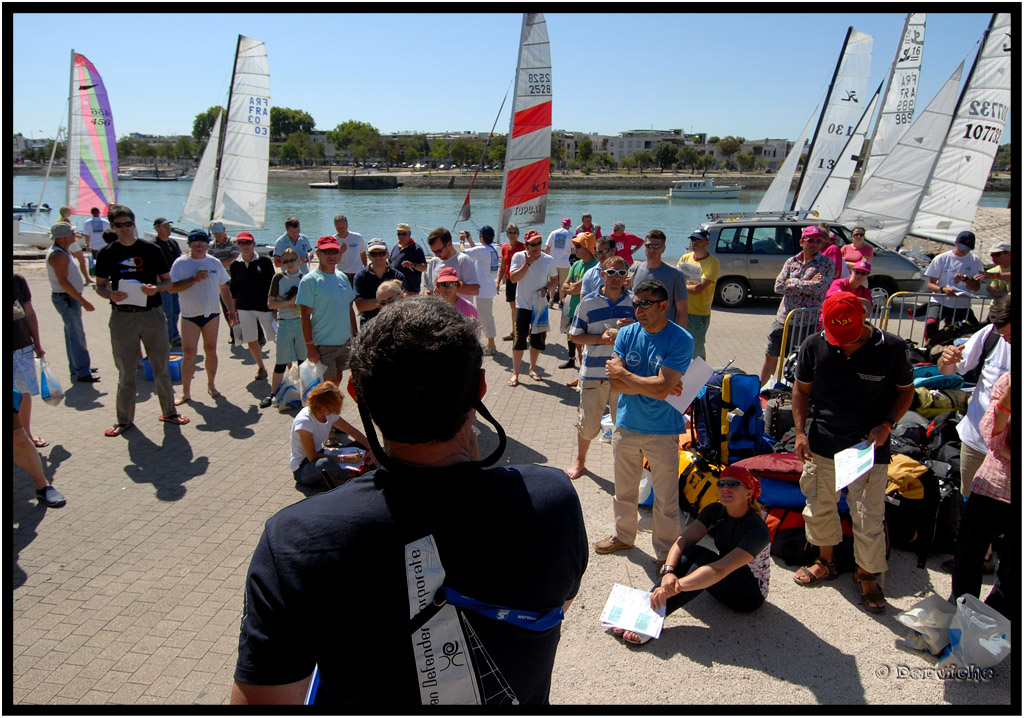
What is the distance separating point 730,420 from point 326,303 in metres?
3.77

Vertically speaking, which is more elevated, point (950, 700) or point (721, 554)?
point (721, 554)

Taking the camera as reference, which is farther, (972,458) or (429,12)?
(972,458)

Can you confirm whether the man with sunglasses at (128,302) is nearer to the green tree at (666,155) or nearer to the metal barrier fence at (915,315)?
the metal barrier fence at (915,315)

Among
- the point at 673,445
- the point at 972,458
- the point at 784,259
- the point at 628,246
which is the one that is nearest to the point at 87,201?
the point at 628,246

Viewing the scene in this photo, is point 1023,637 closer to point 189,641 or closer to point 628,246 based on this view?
point 189,641

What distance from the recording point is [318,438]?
5.10 meters

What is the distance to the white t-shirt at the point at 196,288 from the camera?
A: 6898 mm

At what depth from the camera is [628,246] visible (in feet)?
33.1

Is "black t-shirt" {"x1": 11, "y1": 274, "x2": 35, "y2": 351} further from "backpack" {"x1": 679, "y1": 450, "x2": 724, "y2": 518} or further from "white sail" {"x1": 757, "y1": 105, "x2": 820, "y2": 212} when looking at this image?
"white sail" {"x1": 757, "y1": 105, "x2": 820, "y2": 212}

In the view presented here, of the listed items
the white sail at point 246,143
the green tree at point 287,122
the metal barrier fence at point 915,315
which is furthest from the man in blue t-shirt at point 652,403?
the green tree at point 287,122

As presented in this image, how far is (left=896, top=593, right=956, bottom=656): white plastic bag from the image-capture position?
3.25 metres

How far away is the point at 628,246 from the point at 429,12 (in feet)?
27.5

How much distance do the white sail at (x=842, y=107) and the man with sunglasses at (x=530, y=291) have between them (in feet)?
48.4

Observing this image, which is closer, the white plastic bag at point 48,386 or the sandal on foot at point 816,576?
the sandal on foot at point 816,576
